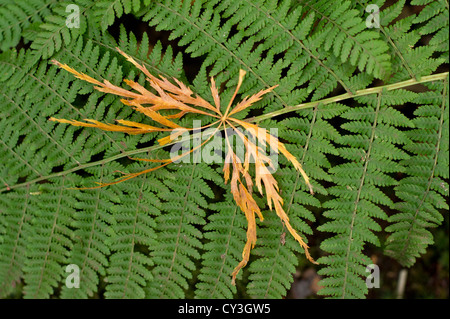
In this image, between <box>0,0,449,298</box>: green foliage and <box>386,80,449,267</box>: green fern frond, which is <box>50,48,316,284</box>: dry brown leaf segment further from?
<box>386,80,449,267</box>: green fern frond

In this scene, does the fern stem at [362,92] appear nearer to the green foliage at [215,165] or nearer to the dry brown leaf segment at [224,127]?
the green foliage at [215,165]

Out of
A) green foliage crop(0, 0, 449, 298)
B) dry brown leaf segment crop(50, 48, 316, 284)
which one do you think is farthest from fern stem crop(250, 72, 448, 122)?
dry brown leaf segment crop(50, 48, 316, 284)

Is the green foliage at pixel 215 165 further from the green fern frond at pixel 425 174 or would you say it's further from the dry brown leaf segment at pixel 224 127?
the dry brown leaf segment at pixel 224 127

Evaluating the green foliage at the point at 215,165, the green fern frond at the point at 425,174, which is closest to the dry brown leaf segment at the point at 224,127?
the green foliage at the point at 215,165

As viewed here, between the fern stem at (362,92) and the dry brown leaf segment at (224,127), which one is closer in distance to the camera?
the dry brown leaf segment at (224,127)

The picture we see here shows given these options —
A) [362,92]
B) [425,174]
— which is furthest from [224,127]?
[425,174]

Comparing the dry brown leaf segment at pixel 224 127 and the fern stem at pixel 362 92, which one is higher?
the fern stem at pixel 362 92

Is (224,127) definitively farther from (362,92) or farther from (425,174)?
(425,174)
